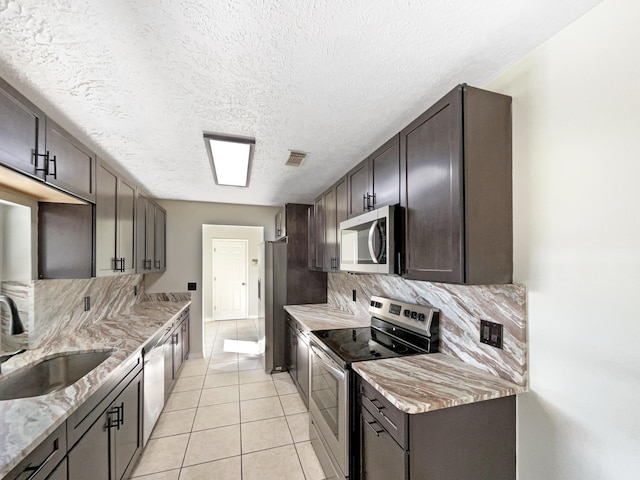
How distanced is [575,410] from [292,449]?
190 cm

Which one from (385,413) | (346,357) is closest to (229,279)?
(346,357)

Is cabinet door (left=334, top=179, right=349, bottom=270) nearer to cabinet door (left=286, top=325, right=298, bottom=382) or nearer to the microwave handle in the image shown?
the microwave handle

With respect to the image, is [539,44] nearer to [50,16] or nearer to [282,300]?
[50,16]

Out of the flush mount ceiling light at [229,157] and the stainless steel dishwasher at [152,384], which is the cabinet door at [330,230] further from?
the stainless steel dishwasher at [152,384]

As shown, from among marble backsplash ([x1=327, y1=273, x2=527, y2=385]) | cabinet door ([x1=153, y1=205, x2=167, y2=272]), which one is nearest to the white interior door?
cabinet door ([x1=153, y1=205, x2=167, y2=272])

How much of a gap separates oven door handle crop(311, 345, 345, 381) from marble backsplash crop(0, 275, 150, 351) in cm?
197

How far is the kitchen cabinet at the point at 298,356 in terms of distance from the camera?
2.68 metres

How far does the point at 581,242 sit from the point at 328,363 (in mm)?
1514

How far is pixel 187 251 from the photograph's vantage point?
13.7 ft

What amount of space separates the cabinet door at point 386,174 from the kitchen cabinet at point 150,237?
2509mm

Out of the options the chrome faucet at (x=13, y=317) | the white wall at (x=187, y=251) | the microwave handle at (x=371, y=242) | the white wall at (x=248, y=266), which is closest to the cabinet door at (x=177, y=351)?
the white wall at (x=187, y=251)

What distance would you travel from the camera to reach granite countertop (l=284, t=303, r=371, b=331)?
258cm

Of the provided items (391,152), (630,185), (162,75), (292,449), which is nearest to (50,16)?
(162,75)

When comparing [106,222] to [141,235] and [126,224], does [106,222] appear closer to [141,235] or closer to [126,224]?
[126,224]
